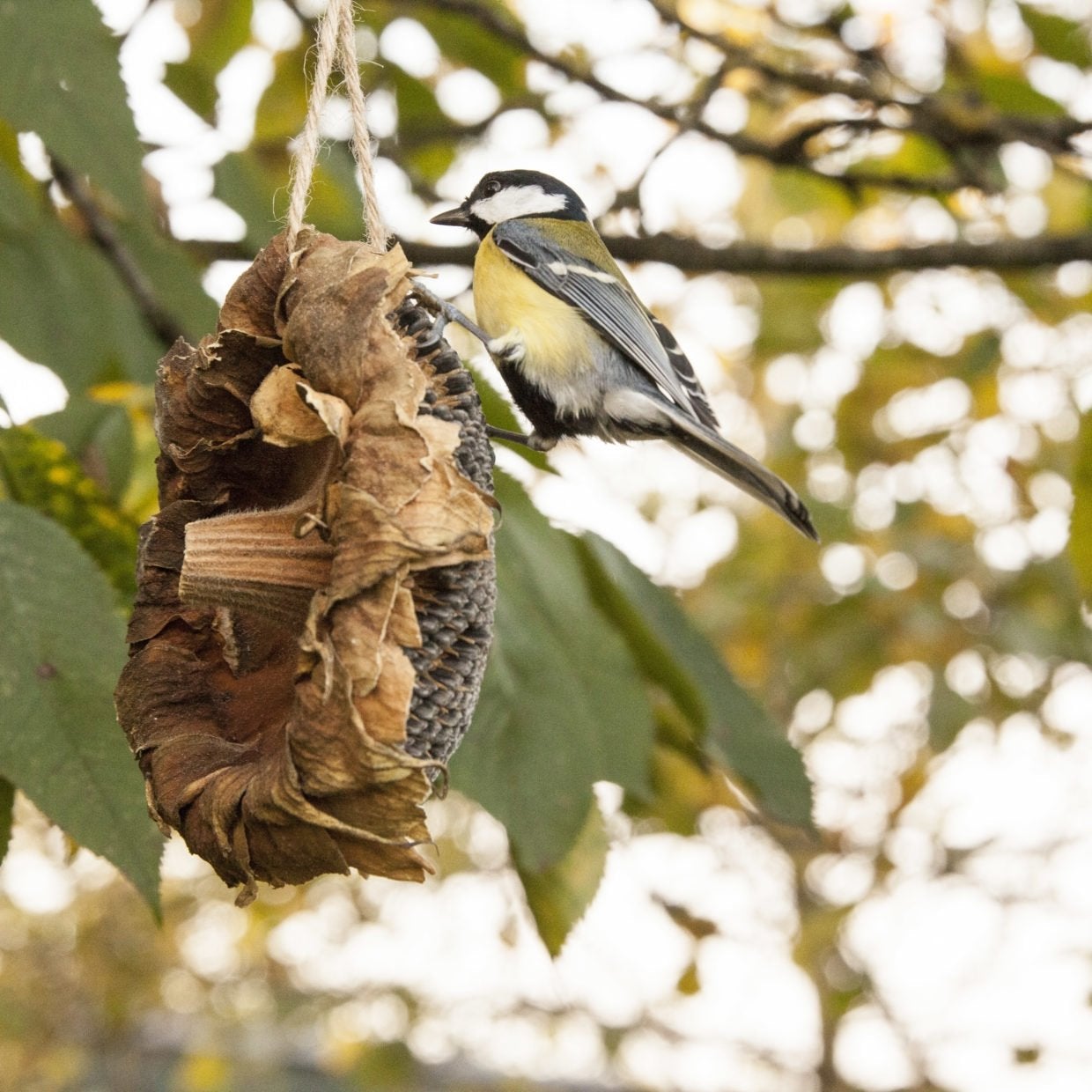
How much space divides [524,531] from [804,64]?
7.53 feet

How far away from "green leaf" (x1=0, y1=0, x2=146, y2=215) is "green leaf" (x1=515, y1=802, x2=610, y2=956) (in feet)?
2.93

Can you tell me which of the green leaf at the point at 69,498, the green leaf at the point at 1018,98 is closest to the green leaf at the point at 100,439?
the green leaf at the point at 69,498

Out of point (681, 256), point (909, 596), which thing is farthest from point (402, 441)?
point (909, 596)

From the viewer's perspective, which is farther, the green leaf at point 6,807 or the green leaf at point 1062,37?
the green leaf at point 1062,37

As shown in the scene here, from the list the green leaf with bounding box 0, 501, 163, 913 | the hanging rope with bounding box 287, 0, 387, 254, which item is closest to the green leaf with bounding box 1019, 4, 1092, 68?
the hanging rope with bounding box 287, 0, 387, 254

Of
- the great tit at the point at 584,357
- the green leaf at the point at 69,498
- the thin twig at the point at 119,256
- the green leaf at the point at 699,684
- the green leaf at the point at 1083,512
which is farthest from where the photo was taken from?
the thin twig at the point at 119,256

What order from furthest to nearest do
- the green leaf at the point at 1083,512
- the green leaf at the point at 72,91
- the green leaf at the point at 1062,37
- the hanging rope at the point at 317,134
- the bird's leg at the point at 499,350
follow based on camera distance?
the green leaf at the point at 1062,37, the green leaf at the point at 1083,512, the green leaf at the point at 72,91, the bird's leg at the point at 499,350, the hanging rope at the point at 317,134

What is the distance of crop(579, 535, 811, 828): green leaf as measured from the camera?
185 cm

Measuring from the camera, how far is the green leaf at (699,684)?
1851 millimetres

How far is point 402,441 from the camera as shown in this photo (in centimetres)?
92

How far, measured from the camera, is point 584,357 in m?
1.79

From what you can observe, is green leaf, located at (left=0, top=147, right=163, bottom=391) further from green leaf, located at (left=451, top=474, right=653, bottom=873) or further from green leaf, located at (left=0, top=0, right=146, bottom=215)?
green leaf, located at (left=451, top=474, right=653, bottom=873)

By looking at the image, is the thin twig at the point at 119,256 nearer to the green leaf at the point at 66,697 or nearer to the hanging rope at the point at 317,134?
the green leaf at the point at 66,697

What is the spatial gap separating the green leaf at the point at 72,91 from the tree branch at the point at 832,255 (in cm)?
106
